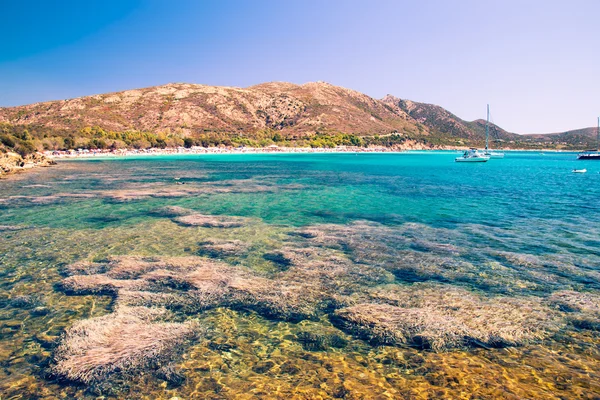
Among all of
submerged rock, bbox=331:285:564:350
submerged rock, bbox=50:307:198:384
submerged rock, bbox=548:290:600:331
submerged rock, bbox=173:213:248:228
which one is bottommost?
submerged rock, bbox=548:290:600:331

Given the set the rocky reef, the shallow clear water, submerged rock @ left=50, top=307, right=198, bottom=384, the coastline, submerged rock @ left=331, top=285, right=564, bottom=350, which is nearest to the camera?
the shallow clear water

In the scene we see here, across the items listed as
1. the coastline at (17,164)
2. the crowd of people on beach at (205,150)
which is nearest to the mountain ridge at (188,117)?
the crowd of people on beach at (205,150)

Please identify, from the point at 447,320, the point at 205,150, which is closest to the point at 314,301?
the point at 447,320

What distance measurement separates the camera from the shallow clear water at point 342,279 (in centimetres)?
615

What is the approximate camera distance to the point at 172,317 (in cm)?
837

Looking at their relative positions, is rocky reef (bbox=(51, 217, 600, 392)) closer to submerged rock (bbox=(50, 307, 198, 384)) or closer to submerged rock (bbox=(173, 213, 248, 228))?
submerged rock (bbox=(50, 307, 198, 384))

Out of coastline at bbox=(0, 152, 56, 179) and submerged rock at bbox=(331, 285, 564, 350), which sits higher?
coastline at bbox=(0, 152, 56, 179)

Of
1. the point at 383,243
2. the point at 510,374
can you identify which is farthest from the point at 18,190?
the point at 510,374

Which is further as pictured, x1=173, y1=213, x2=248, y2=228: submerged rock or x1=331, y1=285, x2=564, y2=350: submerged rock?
x1=173, y1=213, x2=248, y2=228: submerged rock

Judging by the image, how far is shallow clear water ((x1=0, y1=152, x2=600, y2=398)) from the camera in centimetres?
615

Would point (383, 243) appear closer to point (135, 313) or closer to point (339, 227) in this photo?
point (339, 227)

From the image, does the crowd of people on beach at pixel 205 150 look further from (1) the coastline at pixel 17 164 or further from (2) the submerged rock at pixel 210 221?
(2) the submerged rock at pixel 210 221

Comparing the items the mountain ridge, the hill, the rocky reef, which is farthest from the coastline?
the rocky reef

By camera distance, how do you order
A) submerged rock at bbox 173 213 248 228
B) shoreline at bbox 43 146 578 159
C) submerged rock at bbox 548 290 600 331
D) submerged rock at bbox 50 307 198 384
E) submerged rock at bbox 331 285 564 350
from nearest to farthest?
submerged rock at bbox 50 307 198 384 → submerged rock at bbox 331 285 564 350 → submerged rock at bbox 548 290 600 331 → submerged rock at bbox 173 213 248 228 → shoreline at bbox 43 146 578 159
